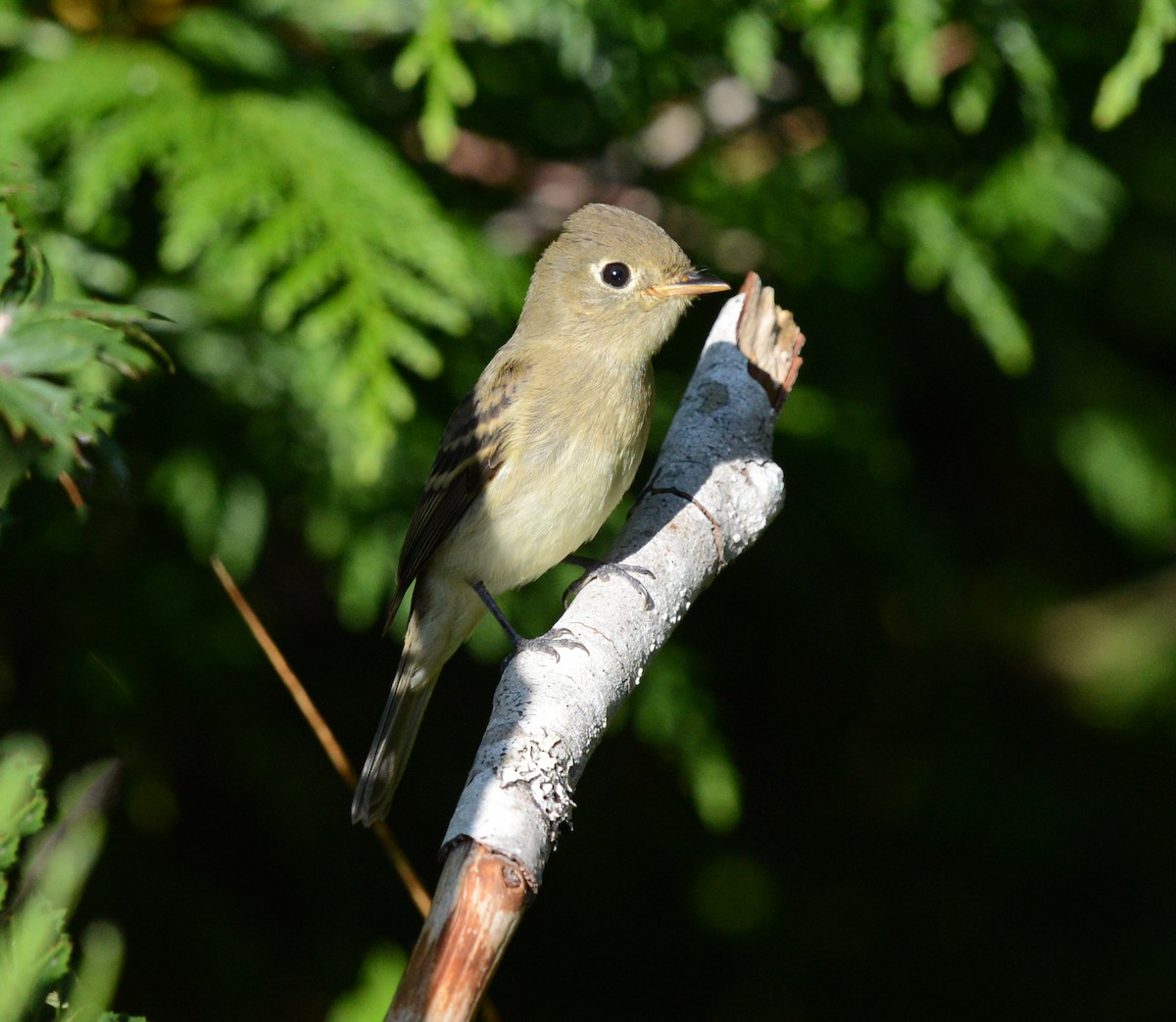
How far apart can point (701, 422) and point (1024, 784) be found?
109 inches

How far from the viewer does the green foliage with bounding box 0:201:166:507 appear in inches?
61.4

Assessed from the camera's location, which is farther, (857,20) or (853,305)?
(853,305)

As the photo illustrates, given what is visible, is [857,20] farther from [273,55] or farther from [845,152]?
[273,55]

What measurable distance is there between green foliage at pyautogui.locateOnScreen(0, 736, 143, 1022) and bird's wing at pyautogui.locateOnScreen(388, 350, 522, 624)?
6.61 feet

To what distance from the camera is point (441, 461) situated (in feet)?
12.8

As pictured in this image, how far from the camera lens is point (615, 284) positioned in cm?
391

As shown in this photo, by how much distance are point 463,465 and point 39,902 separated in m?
2.37

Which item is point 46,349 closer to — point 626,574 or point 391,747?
point 626,574

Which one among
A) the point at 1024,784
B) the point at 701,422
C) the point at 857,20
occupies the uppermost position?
the point at 857,20

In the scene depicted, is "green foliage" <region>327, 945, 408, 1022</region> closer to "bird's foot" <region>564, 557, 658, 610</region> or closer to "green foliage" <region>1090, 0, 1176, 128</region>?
"bird's foot" <region>564, 557, 658, 610</region>

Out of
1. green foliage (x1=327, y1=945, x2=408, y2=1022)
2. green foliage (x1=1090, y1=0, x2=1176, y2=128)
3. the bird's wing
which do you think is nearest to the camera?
green foliage (x1=327, y1=945, x2=408, y2=1022)

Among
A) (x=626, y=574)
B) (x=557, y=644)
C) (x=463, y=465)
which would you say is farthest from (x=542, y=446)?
(x=557, y=644)

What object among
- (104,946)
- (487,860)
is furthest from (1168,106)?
(104,946)

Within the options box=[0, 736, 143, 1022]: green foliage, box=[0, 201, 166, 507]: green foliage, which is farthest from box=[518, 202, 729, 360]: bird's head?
box=[0, 736, 143, 1022]: green foliage
